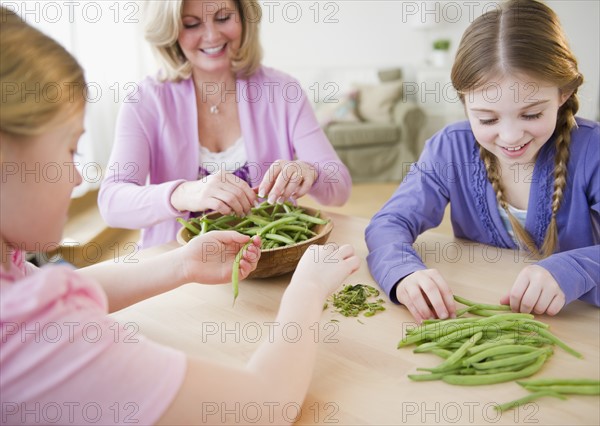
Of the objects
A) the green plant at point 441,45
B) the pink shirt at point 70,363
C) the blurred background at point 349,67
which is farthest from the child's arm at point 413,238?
the green plant at point 441,45

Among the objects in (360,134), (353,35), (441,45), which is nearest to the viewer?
(360,134)

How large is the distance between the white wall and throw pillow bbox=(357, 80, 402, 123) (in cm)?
55

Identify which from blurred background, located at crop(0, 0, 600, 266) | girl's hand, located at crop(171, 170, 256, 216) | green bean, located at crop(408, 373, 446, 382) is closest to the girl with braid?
green bean, located at crop(408, 373, 446, 382)

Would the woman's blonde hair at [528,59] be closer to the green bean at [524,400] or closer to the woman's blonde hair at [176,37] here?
the green bean at [524,400]

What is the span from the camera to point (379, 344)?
1052 millimetres

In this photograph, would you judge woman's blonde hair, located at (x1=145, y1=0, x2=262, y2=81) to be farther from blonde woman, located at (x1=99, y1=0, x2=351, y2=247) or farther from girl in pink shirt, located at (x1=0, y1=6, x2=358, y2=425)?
girl in pink shirt, located at (x1=0, y1=6, x2=358, y2=425)

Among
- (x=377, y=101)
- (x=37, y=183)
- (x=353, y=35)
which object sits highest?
(x=37, y=183)

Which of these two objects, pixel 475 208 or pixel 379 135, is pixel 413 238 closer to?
pixel 475 208

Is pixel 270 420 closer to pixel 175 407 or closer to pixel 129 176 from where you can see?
pixel 175 407

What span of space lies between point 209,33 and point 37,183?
134 centimetres

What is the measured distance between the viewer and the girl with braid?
121cm

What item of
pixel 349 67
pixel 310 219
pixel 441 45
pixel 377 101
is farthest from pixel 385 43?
pixel 310 219

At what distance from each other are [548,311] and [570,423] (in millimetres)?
357

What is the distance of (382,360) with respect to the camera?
99cm
